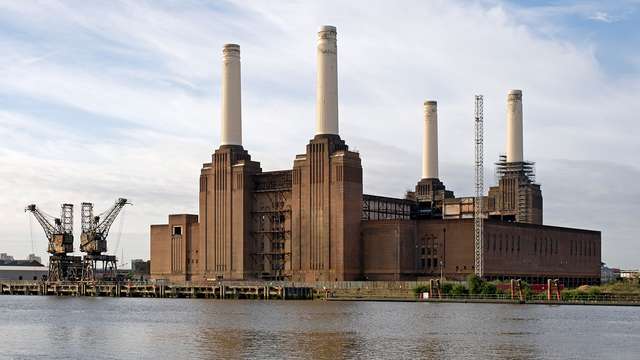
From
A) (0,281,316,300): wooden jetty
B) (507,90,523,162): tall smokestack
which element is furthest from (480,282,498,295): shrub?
(507,90,523,162): tall smokestack

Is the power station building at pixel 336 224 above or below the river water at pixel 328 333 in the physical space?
above

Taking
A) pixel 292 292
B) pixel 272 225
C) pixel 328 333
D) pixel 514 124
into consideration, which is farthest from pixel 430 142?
pixel 328 333

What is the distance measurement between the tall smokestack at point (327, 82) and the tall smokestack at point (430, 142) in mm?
30265

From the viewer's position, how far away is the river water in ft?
202

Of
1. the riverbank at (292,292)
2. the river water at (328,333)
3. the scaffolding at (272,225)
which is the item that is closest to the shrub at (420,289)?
the riverbank at (292,292)

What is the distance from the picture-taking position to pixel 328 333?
75.0m

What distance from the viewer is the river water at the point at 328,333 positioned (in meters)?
61.7

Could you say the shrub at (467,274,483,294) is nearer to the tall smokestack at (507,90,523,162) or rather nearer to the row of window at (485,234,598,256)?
the row of window at (485,234,598,256)

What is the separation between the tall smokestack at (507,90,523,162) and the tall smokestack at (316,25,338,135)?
35.3m

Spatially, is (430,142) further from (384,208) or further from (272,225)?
(272,225)

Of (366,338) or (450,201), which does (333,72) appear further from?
(366,338)

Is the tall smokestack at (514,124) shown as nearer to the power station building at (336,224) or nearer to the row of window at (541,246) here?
the power station building at (336,224)

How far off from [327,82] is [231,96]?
62.3 feet

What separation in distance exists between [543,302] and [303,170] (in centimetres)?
4760
